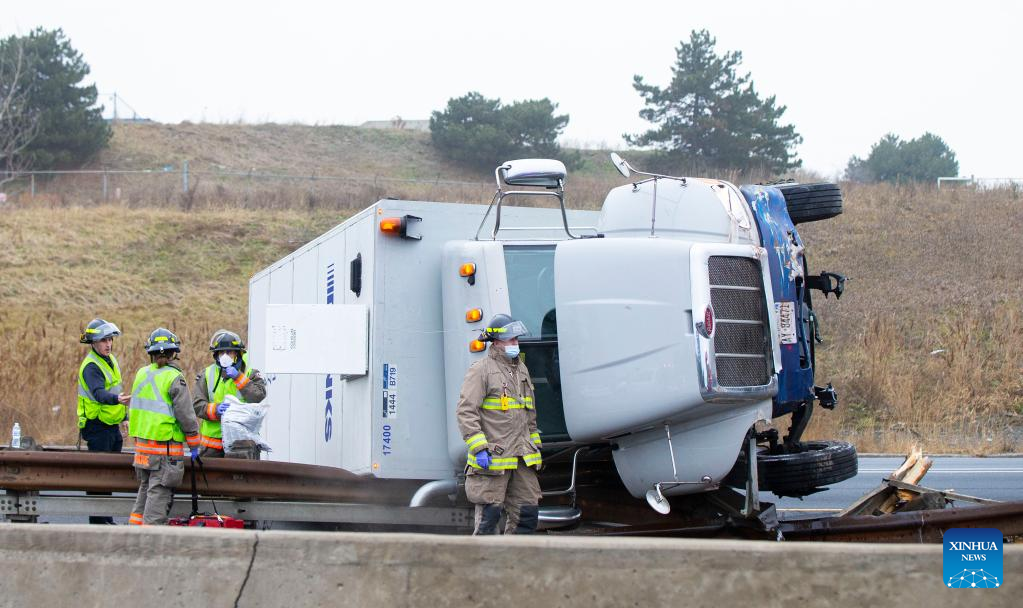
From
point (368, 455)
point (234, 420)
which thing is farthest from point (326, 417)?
point (368, 455)

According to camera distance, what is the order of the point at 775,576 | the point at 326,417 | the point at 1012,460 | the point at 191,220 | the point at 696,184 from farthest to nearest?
the point at 191,220 < the point at 1012,460 < the point at 326,417 < the point at 696,184 < the point at 775,576

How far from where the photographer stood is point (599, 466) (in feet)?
22.9

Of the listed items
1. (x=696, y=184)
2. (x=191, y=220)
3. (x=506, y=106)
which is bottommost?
(x=696, y=184)

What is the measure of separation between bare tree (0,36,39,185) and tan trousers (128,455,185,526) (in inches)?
1582

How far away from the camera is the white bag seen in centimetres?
771

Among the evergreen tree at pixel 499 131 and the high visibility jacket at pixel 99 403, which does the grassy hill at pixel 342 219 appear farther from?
the high visibility jacket at pixel 99 403

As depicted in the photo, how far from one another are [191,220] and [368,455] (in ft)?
96.0

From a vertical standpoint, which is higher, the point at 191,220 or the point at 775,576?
the point at 191,220

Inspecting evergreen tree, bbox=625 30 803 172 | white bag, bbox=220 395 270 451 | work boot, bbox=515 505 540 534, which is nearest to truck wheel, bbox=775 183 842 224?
work boot, bbox=515 505 540 534

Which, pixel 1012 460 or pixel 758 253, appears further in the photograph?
pixel 1012 460

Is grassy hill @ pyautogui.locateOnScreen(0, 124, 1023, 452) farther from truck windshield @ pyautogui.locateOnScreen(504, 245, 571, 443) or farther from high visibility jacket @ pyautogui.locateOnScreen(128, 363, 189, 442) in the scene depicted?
truck windshield @ pyautogui.locateOnScreen(504, 245, 571, 443)

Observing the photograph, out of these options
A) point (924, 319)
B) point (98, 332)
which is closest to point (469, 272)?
point (98, 332)

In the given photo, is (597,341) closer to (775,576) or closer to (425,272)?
(425,272)

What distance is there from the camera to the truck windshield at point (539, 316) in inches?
269
